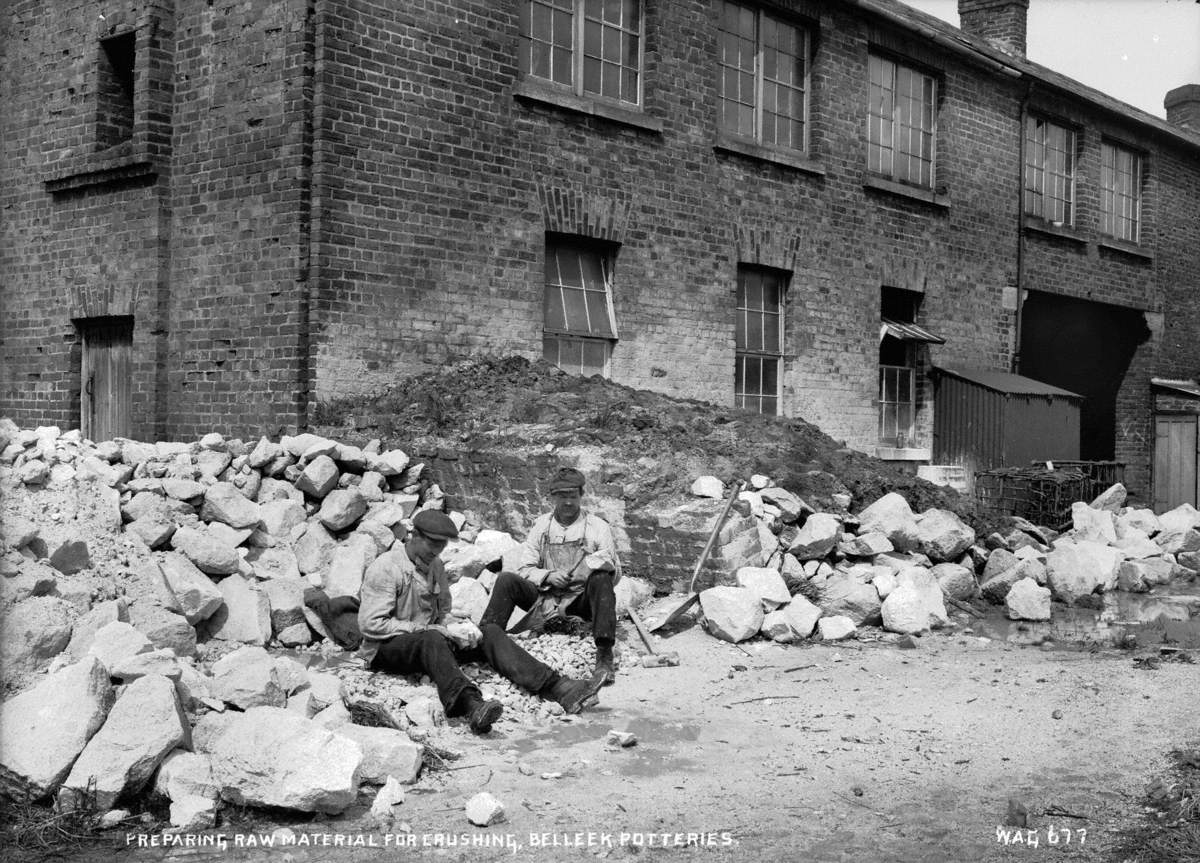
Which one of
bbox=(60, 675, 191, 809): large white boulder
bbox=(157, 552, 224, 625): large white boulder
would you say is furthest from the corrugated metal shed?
bbox=(60, 675, 191, 809): large white boulder

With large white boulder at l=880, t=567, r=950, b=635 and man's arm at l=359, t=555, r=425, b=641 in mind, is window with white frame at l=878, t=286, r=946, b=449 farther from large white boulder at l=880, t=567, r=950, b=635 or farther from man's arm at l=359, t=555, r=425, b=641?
man's arm at l=359, t=555, r=425, b=641

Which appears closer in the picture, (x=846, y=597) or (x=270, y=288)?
(x=846, y=597)

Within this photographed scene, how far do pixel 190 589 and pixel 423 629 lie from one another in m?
1.64

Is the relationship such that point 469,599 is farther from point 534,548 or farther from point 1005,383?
point 1005,383

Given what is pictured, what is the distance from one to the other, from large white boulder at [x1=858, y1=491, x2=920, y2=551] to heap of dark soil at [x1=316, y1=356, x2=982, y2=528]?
14.1 inches

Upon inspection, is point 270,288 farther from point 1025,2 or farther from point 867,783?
point 1025,2

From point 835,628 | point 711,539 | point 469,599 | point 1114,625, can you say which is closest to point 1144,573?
point 1114,625

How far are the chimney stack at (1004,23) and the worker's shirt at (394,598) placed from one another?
16.1m

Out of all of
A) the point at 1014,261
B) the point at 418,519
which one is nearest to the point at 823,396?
the point at 1014,261

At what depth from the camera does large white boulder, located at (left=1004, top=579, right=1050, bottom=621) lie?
371 inches

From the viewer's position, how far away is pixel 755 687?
7.24 meters

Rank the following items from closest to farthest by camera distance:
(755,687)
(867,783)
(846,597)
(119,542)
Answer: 1. (867,783)
2. (755,687)
3. (119,542)
4. (846,597)

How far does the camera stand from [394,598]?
6.65m

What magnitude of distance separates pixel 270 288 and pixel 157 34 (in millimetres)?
3092
